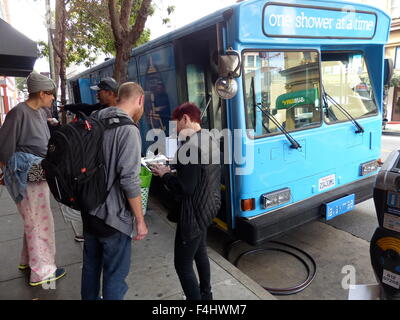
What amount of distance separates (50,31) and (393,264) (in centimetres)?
1185

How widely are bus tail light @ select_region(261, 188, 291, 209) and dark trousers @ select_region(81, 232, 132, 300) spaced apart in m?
1.68

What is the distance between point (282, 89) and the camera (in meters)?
3.58

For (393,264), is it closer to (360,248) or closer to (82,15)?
(360,248)

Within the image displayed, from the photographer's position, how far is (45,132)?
2.85 meters

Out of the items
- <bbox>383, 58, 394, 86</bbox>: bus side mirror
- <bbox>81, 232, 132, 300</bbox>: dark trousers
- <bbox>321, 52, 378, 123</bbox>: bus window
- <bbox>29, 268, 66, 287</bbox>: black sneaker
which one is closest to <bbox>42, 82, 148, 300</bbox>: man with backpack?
<bbox>81, 232, 132, 300</bbox>: dark trousers

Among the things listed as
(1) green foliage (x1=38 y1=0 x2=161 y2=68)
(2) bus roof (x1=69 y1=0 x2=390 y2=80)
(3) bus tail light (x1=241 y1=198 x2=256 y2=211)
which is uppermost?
(1) green foliage (x1=38 y1=0 x2=161 y2=68)

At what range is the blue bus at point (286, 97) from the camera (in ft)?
10.6

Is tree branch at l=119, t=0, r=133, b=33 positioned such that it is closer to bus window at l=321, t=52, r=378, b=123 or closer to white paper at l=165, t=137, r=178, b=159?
white paper at l=165, t=137, r=178, b=159

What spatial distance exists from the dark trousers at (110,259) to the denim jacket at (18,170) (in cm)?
91

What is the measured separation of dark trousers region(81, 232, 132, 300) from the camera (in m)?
2.14

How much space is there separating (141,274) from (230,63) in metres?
2.20

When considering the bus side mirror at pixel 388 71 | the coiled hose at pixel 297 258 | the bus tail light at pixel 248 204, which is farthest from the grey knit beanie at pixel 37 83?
the bus side mirror at pixel 388 71

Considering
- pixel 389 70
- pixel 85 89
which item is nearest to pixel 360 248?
pixel 389 70

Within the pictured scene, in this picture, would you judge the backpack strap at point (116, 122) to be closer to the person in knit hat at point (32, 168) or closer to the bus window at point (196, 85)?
the person in knit hat at point (32, 168)
